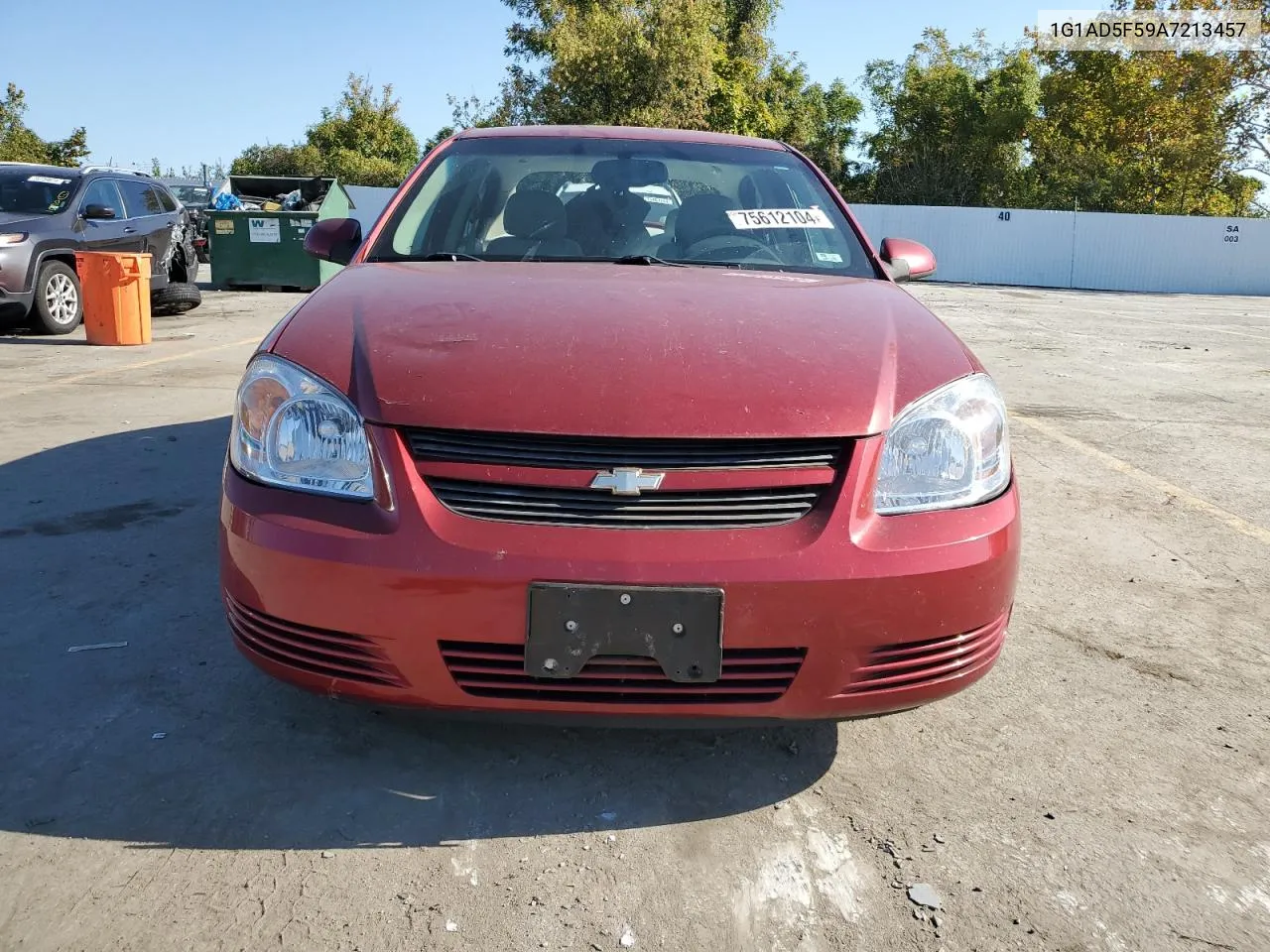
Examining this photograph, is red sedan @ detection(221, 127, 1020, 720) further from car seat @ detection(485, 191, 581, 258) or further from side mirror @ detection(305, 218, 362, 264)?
side mirror @ detection(305, 218, 362, 264)

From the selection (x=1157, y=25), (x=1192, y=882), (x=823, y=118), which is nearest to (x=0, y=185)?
(x=1192, y=882)

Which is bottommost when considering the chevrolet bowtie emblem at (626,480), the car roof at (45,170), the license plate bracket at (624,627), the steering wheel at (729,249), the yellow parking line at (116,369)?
the yellow parking line at (116,369)

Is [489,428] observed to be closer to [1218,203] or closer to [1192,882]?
[1192,882]

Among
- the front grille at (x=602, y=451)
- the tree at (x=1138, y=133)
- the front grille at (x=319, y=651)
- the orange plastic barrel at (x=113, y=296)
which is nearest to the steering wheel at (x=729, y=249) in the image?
the front grille at (x=602, y=451)

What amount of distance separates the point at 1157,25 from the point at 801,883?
33.7 metres

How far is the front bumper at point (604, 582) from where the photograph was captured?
1.84 meters

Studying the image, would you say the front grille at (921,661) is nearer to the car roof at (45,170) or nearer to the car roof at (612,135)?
the car roof at (612,135)

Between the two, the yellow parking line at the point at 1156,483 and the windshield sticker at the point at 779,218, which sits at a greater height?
the windshield sticker at the point at 779,218

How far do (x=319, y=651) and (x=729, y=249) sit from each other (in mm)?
1778

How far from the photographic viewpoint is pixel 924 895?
1.87 meters

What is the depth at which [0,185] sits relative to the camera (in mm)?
9195

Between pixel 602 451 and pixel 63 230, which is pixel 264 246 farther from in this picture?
pixel 602 451

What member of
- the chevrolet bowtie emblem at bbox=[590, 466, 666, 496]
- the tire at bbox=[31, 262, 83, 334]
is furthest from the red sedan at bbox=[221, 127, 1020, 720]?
the tire at bbox=[31, 262, 83, 334]

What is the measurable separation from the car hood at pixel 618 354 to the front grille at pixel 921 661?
1.44 feet
